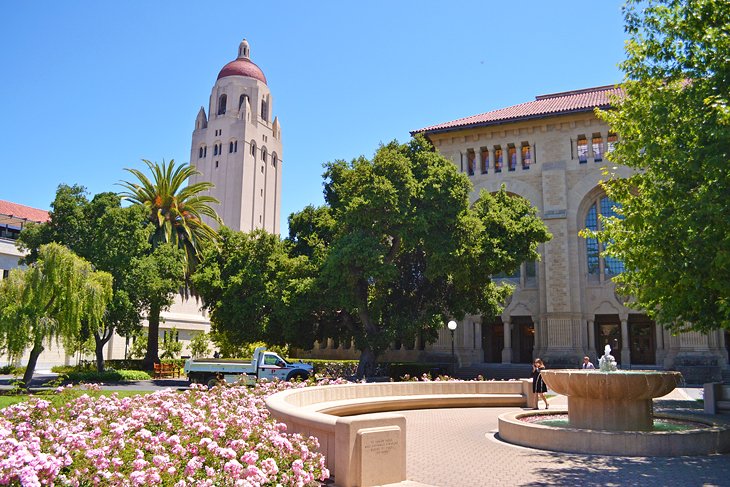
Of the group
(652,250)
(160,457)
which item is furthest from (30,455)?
(652,250)

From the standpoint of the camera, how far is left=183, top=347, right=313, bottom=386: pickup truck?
100 feet

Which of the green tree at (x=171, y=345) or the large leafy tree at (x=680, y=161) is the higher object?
the large leafy tree at (x=680, y=161)

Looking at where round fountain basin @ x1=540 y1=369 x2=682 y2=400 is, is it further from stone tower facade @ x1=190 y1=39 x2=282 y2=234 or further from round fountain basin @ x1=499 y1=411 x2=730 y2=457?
stone tower facade @ x1=190 y1=39 x2=282 y2=234

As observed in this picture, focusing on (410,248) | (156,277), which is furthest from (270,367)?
(156,277)

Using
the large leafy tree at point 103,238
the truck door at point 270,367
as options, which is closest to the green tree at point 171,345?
the large leafy tree at point 103,238

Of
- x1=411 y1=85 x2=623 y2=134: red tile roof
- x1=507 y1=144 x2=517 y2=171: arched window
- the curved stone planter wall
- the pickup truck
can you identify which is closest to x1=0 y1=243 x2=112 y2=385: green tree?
the pickup truck

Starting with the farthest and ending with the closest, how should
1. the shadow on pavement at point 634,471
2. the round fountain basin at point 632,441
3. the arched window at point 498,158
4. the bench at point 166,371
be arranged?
the arched window at point 498,158 < the bench at point 166,371 < the round fountain basin at point 632,441 < the shadow on pavement at point 634,471

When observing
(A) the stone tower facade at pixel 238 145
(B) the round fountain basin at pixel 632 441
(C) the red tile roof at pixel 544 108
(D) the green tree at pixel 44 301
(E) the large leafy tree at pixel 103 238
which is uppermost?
(A) the stone tower facade at pixel 238 145

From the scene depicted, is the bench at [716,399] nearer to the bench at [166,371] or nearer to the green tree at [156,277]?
the green tree at [156,277]

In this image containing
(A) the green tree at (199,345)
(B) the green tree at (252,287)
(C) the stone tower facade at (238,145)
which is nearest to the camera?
(B) the green tree at (252,287)

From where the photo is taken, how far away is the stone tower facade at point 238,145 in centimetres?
9344

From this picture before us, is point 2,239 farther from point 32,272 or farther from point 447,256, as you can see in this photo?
point 447,256

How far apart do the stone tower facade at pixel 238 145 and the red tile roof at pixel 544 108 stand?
170 ft

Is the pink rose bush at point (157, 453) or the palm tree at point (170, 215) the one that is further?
the palm tree at point (170, 215)
